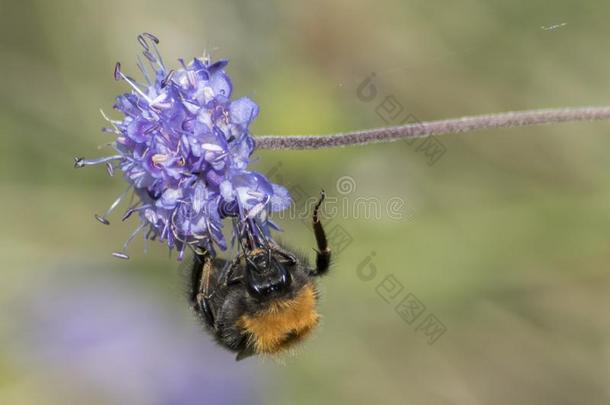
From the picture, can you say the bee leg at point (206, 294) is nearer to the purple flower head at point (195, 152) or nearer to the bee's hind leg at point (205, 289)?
the bee's hind leg at point (205, 289)

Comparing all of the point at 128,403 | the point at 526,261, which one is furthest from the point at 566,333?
the point at 128,403

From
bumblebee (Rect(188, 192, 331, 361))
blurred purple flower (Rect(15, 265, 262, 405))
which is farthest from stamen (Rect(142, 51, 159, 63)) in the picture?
blurred purple flower (Rect(15, 265, 262, 405))

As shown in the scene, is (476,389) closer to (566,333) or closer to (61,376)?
(566,333)

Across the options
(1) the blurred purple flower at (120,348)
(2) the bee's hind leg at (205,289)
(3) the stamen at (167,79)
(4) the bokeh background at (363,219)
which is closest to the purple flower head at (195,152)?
(3) the stamen at (167,79)

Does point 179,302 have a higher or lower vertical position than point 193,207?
lower

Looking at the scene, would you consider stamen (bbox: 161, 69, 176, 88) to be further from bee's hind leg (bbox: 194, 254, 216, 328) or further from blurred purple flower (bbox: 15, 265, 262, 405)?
blurred purple flower (bbox: 15, 265, 262, 405)

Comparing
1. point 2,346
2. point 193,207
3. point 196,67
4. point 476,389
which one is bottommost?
point 476,389
